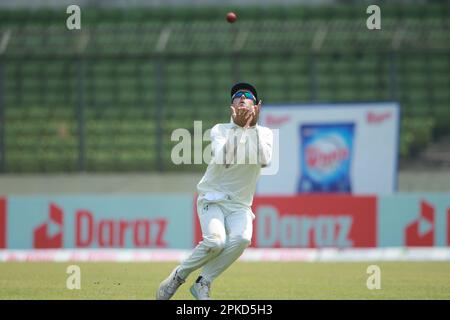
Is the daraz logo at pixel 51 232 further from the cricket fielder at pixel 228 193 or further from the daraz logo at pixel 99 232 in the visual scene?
the cricket fielder at pixel 228 193

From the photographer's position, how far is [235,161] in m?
10.1

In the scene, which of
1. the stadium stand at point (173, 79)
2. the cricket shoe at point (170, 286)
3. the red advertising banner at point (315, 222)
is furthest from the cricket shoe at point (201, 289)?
the stadium stand at point (173, 79)

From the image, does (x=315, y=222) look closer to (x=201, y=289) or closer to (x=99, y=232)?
(x=99, y=232)

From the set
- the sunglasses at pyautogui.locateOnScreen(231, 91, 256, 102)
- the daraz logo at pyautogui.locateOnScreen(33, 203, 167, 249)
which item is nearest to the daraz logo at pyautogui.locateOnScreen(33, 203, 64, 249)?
the daraz logo at pyautogui.locateOnScreen(33, 203, 167, 249)

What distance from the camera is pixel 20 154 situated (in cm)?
2175

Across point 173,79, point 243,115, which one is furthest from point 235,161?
point 173,79

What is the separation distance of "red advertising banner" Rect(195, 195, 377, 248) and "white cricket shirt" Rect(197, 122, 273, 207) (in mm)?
7465

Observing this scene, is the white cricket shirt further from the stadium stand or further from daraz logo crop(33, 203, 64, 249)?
the stadium stand

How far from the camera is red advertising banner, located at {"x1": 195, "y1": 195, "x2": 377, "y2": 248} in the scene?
58.1 feet

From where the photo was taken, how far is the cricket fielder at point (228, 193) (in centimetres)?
995

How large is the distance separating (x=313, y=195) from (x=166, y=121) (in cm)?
501

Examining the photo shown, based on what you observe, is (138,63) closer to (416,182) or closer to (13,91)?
(13,91)

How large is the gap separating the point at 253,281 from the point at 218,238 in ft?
10.8
